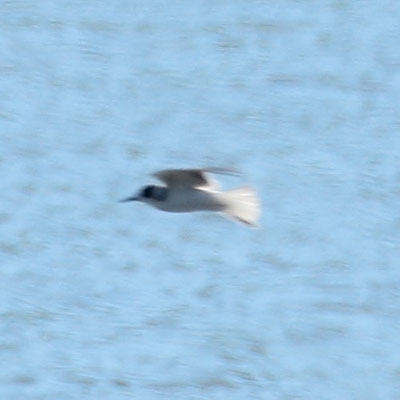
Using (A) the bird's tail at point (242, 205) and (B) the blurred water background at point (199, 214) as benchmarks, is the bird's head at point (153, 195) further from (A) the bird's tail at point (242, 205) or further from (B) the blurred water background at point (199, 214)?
(B) the blurred water background at point (199, 214)

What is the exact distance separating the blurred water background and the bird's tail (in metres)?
0.39

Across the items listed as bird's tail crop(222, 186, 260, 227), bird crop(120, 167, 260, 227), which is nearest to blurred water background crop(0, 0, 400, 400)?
bird's tail crop(222, 186, 260, 227)

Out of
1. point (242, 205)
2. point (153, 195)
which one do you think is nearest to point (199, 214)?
point (242, 205)

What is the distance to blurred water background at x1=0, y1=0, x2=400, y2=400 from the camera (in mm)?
3863

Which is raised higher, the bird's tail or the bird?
the bird

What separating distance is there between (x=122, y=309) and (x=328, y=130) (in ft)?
3.18

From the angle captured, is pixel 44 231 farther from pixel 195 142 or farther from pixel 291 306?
pixel 291 306

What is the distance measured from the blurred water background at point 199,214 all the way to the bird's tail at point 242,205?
0.39 meters

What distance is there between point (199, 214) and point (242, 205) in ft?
1.80

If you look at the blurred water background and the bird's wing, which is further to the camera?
the blurred water background

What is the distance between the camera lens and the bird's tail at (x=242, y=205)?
3.41 metres

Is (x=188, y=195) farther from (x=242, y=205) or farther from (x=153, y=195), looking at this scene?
(x=242, y=205)

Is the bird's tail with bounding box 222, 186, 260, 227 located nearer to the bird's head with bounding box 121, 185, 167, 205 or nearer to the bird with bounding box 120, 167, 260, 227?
the bird with bounding box 120, 167, 260, 227

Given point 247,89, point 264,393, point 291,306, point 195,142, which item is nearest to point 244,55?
point 247,89
